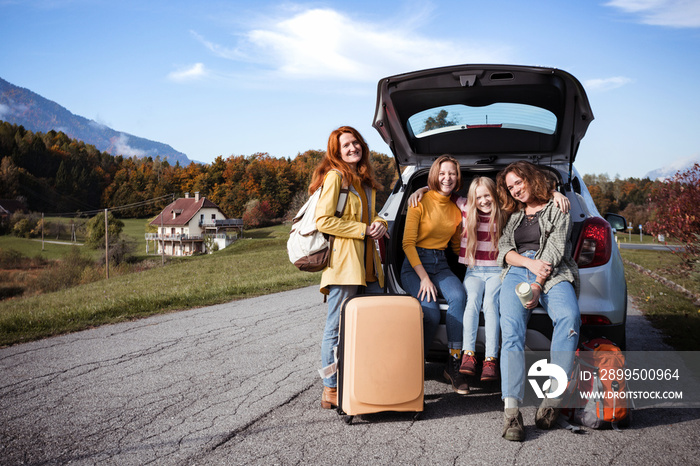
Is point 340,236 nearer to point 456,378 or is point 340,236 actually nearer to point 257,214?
point 456,378

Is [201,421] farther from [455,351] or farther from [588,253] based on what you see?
[588,253]

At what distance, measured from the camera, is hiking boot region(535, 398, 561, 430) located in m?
2.96

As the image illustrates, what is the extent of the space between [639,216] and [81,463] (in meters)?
73.1

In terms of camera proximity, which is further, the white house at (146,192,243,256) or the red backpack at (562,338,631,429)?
the white house at (146,192,243,256)

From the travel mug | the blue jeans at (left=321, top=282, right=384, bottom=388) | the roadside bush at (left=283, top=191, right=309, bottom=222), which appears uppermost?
the roadside bush at (left=283, top=191, right=309, bottom=222)

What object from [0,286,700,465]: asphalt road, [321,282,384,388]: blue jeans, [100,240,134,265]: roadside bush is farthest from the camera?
[100,240,134,265]: roadside bush

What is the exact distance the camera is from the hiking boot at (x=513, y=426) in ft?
9.13

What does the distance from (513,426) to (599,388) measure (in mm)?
615

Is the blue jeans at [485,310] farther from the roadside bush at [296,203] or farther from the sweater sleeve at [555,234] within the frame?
the roadside bush at [296,203]

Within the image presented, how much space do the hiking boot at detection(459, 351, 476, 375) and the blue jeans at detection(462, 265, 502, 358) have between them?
0.04 m

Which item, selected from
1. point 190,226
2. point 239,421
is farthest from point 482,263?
point 190,226

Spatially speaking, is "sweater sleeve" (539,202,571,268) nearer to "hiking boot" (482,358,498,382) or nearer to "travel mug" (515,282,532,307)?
"travel mug" (515,282,532,307)

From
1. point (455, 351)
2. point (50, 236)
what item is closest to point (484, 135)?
point (455, 351)

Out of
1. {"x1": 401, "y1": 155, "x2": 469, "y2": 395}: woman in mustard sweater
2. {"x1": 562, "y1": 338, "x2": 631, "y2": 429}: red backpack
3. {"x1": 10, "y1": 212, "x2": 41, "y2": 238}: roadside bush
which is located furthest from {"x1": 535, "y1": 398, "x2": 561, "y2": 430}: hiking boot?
{"x1": 10, "y1": 212, "x2": 41, "y2": 238}: roadside bush
